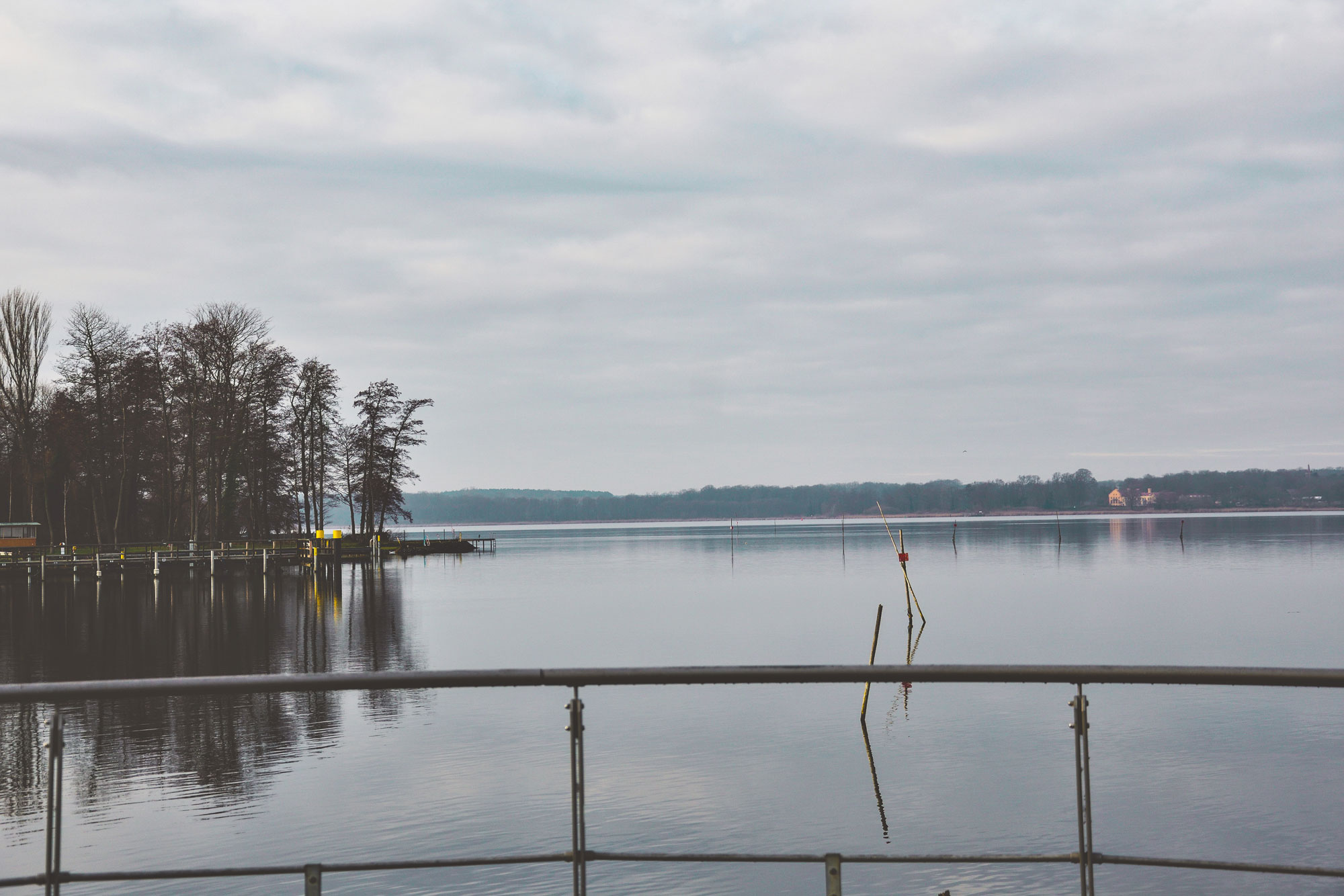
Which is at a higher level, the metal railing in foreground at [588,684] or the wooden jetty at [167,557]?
the metal railing in foreground at [588,684]

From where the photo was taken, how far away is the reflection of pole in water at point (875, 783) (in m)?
17.4

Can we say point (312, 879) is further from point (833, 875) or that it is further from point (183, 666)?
point (183, 666)

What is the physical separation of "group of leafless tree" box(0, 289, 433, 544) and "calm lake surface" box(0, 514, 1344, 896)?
20.2 metres

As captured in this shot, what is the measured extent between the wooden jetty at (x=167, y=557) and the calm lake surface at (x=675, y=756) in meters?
19.1

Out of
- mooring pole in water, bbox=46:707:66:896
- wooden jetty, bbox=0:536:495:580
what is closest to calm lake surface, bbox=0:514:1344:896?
mooring pole in water, bbox=46:707:66:896

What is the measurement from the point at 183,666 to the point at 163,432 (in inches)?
1719

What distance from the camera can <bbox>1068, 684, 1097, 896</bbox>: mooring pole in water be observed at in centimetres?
362

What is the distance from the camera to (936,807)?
1858cm

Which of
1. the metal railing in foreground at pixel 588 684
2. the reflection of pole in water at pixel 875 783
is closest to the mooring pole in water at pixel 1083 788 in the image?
the metal railing in foreground at pixel 588 684

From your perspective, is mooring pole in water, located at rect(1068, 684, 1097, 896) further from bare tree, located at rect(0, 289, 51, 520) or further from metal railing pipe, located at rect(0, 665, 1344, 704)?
bare tree, located at rect(0, 289, 51, 520)

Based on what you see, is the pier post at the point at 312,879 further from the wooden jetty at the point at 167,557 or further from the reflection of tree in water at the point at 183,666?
the wooden jetty at the point at 167,557

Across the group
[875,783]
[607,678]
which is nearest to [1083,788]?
[607,678]

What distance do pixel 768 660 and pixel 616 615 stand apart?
18979 mm

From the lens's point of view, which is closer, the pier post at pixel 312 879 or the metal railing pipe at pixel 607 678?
the metal railing pipe at pixel 607 678
